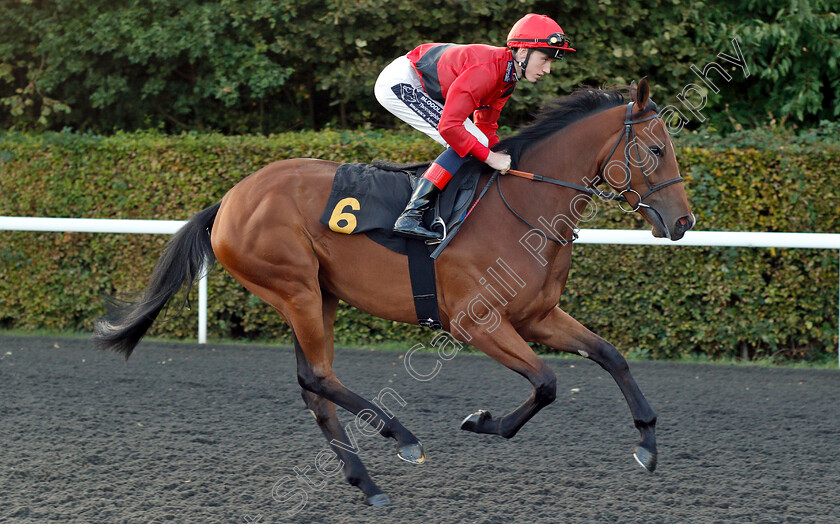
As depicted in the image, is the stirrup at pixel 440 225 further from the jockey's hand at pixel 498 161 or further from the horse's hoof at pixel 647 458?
the horse's hoof at pixel 647 458

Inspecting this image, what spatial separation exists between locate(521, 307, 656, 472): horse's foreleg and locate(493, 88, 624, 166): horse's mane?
741 mm

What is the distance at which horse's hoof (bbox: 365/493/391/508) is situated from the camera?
3166mm

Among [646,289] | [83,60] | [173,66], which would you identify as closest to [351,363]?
[646,289]

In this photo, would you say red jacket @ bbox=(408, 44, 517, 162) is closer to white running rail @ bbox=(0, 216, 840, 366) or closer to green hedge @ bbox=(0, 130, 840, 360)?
white running rail @ bbox=(0, 216, 840, 366)

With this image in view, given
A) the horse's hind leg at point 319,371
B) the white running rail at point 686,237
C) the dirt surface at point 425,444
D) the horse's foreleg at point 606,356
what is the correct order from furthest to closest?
the white running rail at point 686,237
the horse's hind leg at point 319,371
the horse's foreleg at point 606,356
the dirt surface at point 425,444

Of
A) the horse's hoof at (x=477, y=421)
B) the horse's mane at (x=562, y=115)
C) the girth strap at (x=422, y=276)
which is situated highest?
the horse's mane at (x=562, y=115)

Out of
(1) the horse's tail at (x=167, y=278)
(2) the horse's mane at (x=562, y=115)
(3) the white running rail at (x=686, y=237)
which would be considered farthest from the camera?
(3) the white running rail at (x=686, y=237)

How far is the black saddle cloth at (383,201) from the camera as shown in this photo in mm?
3461

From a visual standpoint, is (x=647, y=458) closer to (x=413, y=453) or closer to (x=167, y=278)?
(x=413, y=453)

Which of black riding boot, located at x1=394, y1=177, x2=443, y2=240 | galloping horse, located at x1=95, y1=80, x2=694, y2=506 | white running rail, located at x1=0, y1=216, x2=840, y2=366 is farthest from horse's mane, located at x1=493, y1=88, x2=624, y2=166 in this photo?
white running rail, located at x1=0, y1=216, x2=840, y2=366

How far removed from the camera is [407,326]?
21.4ft

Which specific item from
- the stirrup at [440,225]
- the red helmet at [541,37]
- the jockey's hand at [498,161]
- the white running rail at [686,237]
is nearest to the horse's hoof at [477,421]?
the stirrup at [440,225]

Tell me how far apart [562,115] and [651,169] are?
1.67ft

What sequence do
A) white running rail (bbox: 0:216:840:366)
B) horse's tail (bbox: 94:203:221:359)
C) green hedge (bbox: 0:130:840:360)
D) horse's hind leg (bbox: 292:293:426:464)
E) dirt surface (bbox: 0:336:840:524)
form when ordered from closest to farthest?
1. dirt surface (bbox: 0:336:840:524)
2. horse's hind leg (bbox: 292:293:426:464)
3. horse's tail (bbox: 94:203:221:359)
4. white running rail (bbox: 0:216:840:366)
5. green hedge (bbox: 0:130:840:360)
